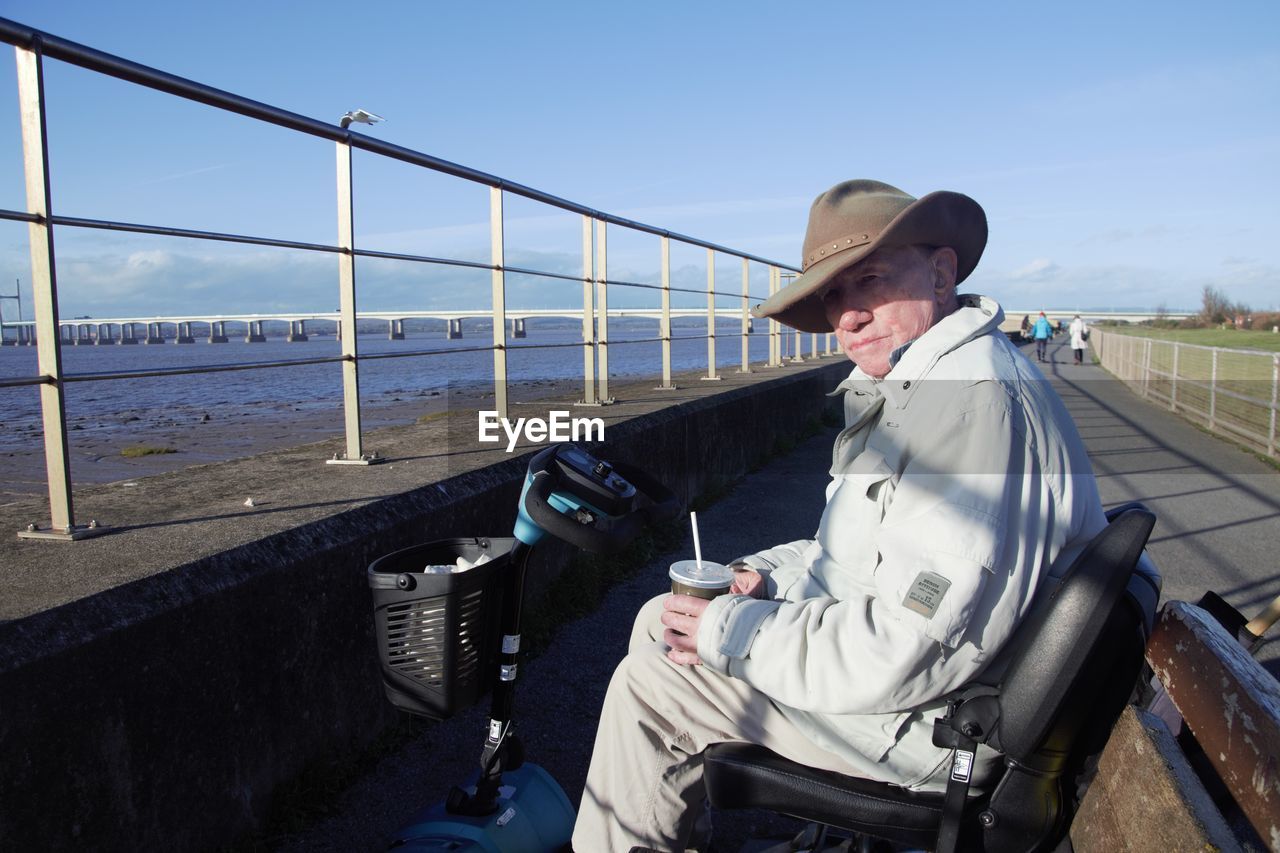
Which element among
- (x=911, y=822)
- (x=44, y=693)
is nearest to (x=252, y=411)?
(x=44, y=693)

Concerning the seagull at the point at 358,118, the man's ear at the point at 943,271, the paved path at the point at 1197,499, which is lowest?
the paved path at the point at 1197,499

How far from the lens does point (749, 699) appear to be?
2068mm

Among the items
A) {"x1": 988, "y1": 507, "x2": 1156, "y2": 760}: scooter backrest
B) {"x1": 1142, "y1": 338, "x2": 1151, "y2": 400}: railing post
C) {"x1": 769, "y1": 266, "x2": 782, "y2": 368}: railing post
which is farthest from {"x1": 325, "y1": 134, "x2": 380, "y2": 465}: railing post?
{"x1": 1142, "y1": 338, "x2": 1151, "y2": 400}: railing post

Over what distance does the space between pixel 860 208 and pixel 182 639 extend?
179cm

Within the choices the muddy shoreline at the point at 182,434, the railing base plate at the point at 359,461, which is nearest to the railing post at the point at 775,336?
the muddy shoreline at the point at 182,434

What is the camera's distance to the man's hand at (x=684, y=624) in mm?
1956

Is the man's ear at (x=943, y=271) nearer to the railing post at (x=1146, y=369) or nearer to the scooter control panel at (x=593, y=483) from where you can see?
the scooter control panel at (x=593, y=483)

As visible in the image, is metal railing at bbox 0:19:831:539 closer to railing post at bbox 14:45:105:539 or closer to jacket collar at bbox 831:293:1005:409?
railing post at bbox 14:45:105:539

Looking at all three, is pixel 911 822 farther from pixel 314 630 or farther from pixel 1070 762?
pixel 314 630

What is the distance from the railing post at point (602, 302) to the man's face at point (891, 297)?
14.8ft

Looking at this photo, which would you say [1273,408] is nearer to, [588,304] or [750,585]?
[588,304]

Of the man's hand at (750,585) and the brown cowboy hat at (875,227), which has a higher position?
the brown cowboy hat at (875,227)

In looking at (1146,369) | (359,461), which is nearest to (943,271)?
(359,461)

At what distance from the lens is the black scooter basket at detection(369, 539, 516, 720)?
6.69 feet
